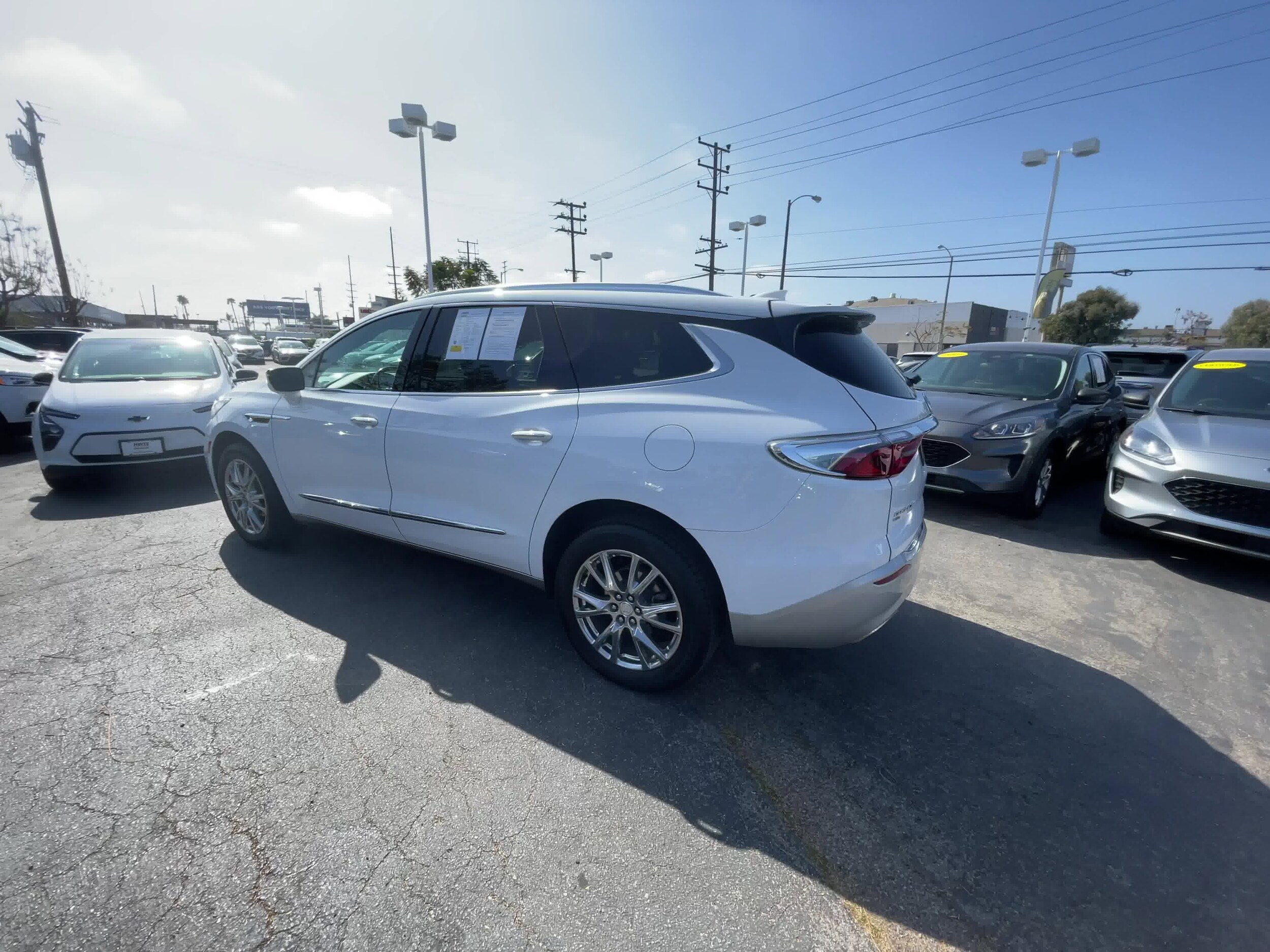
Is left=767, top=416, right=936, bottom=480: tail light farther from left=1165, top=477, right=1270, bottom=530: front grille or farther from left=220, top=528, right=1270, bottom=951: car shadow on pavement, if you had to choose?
left=1165, top=477, right=1270, bottom=530: front grille

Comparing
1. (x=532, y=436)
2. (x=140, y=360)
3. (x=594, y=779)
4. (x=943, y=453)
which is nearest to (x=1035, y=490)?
(x=943, y=453)

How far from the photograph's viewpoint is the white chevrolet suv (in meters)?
2.27

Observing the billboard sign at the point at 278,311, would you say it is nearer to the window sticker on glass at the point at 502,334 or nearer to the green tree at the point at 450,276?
the green tree at the point at 450,276

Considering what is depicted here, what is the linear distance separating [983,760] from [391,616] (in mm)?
2975

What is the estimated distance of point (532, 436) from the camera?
2.73 m

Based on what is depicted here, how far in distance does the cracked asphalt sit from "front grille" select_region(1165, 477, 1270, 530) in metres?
0.56

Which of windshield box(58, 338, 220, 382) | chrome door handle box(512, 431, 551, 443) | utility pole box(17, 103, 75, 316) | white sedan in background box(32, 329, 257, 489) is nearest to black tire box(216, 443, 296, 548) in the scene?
white sedan in background box(32, 329, 257, 489)

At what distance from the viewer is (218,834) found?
193 cm

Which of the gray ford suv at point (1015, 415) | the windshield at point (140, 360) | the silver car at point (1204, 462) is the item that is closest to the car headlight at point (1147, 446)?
the silver car at point (1204, 462)

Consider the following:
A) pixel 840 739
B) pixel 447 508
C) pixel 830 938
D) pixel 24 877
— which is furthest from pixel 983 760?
pixel 24 877

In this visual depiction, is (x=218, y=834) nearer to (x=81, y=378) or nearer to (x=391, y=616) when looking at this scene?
(x=391, y=616)

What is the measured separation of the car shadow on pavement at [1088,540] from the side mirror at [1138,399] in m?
1.10

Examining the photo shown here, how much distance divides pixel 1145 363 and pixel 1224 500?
768 centimetres

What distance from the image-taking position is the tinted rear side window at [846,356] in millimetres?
2422
